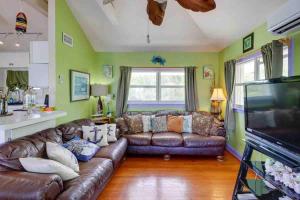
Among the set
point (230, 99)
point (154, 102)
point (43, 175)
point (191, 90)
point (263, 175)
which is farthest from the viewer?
point (154, 102)

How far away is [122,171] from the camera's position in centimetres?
361

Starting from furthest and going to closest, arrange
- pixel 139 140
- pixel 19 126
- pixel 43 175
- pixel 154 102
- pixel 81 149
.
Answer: pixel 154 102 → pixel 139 140 → pixel 81 149 → pixel 19 126 → pixel 43 175

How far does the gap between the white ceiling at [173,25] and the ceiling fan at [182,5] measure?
1.34 metres

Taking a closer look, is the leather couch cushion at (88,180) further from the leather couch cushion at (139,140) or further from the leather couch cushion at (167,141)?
the leather couch cushion at (167,141)

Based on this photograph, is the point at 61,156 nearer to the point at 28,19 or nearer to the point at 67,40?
the point at 67,40

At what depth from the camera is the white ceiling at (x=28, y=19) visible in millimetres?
3928

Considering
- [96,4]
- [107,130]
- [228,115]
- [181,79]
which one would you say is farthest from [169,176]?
[96,4]

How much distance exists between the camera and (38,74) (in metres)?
3.61

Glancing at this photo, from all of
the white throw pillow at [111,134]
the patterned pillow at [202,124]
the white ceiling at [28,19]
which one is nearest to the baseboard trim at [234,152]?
the patterned pillow at [202,124]

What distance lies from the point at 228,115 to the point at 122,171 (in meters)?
2.34

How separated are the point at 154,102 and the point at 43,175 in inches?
153

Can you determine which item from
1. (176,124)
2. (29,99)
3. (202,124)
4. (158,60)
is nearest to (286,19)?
(202,124)

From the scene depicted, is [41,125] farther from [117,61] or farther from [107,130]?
[117,61]

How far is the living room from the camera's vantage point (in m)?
2.01
